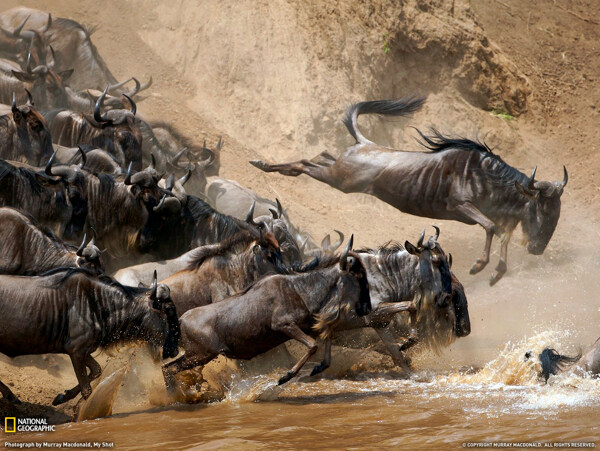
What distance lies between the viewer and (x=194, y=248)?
10.1 m

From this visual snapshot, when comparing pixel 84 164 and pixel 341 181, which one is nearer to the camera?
pixel 84 164

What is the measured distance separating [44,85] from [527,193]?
275 inches

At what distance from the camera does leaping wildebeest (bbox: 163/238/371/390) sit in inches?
313

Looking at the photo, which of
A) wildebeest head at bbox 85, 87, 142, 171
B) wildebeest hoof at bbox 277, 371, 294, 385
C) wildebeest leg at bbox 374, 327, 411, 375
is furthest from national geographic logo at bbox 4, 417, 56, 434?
wildebeest head at bbox 85, 87, 142, 171

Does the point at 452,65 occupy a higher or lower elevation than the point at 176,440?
higher

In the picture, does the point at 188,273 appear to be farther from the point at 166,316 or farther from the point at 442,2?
the point at 442,2

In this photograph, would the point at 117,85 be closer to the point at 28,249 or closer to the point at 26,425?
the point at 28,249

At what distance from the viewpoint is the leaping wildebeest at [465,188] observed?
11.4 metres

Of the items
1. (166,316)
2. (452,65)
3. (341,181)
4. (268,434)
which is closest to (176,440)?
(268,434)

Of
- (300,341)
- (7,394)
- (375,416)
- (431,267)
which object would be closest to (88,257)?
(7,394)

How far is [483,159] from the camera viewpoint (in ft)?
37.6

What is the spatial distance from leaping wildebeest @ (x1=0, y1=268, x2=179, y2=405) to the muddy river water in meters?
0.60

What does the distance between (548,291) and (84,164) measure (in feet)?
22.9

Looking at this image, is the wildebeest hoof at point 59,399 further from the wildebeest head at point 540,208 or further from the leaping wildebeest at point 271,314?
the wildebeest head at point 540,208
